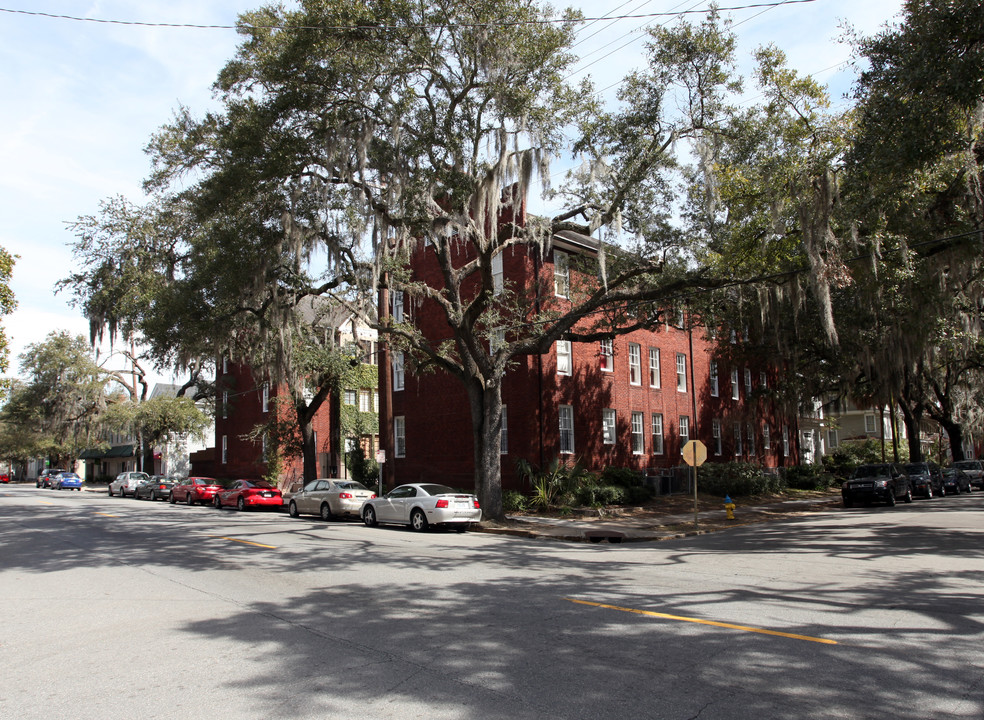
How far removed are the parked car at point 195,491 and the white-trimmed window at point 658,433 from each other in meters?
21.7

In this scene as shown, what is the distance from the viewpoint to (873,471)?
28562mm

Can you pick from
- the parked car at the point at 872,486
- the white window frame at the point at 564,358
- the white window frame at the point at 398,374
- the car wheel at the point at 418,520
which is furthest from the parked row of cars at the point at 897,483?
the white window frame at the point at 398,374

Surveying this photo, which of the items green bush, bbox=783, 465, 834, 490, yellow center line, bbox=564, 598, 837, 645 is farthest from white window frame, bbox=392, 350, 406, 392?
yellow center line, bbox=564, 598, 837, 645

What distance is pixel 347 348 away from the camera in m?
31.4

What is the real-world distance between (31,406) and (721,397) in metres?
54.7

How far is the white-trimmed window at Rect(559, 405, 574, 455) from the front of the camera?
28.4m

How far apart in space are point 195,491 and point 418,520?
66.0 ft

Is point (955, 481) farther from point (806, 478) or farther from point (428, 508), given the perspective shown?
point (428, 508)

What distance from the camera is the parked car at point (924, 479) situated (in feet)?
106

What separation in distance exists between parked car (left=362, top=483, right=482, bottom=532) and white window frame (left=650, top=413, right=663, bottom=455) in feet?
46.3

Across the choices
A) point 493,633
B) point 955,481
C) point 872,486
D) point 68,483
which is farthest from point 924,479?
point 68,483

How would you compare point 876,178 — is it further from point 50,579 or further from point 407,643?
point 50,579

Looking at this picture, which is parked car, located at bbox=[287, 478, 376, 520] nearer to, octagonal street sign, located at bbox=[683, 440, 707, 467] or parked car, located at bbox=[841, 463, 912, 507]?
octagonal street sign, located at bbox=[683, 440, 707, 467]

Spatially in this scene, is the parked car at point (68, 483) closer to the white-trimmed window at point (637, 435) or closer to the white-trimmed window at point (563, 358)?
the white-trimmed window at point (563, 358)
